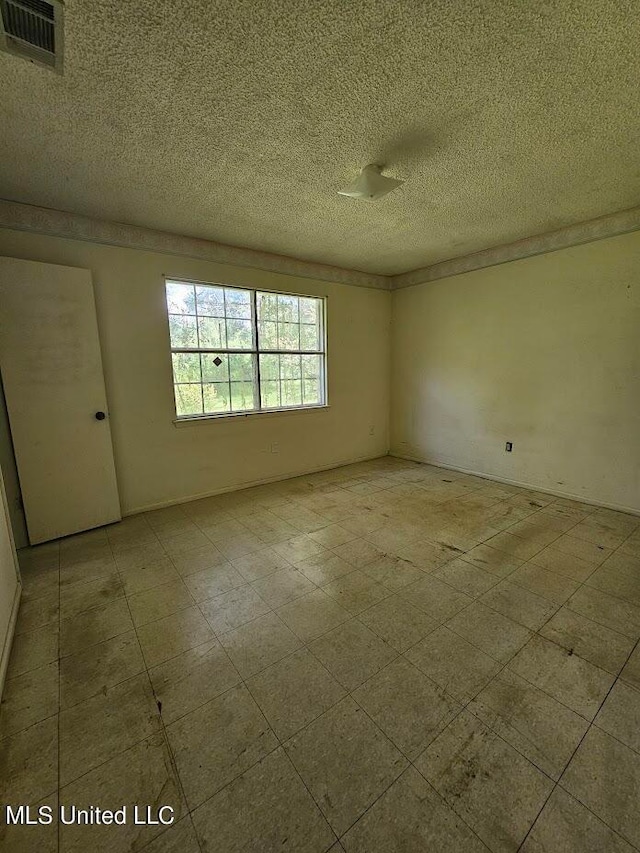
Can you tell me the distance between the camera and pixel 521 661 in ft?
5.32

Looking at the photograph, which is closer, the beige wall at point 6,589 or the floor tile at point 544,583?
the beige wall at point 6,589

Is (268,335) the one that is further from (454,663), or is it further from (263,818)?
(263,818)

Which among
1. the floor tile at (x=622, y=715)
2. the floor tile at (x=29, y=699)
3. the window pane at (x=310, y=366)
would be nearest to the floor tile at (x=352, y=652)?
the floor tile at (x=622, y=715)

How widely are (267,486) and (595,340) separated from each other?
3.66m

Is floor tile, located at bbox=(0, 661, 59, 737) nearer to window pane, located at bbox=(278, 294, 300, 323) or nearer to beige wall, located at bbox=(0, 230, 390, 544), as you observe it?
beige wall, located at bbox=(0, 230, 390, 544)

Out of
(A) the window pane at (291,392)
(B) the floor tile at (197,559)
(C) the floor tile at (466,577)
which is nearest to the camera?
(C) the floor tile at (466,577)

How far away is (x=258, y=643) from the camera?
1753mm

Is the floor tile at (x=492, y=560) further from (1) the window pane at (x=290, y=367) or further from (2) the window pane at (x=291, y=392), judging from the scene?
(1) the window pane at (x=290, y=367)

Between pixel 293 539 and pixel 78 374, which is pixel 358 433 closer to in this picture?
pixel 293 539

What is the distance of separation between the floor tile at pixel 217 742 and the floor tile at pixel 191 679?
1.8 inches

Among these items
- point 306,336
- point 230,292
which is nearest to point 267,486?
point 306,336

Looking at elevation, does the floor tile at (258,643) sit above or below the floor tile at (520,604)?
below

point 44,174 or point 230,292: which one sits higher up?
point 44,174

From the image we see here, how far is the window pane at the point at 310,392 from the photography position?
4464 millimetres
